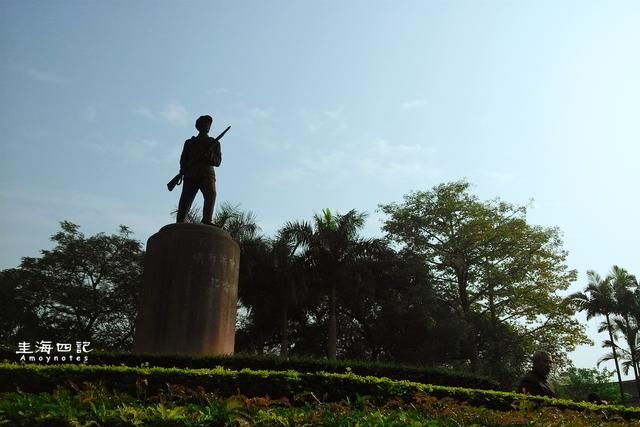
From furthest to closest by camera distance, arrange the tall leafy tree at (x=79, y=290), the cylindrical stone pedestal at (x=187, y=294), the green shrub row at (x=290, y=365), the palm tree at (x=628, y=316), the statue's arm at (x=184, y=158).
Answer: the palm tree at (x=628, y=316) < the tall leafy tree at (x=79, y=290) < the statue's arm at (x=184, y=158) < the cylindrical stone pedestal at (x=187, y=294) < the green shrub row at (x=290, y=365)

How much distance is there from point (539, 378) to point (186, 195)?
23.4ft

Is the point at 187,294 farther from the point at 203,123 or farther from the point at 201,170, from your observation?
the point at 203,123

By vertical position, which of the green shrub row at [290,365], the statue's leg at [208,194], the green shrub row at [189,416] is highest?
the statue's leg at [208,194]

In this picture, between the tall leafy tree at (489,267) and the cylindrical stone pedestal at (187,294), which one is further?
the tall leafy tree at (489,267)

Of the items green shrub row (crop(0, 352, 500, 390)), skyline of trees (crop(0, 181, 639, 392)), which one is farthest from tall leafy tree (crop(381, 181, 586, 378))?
green shrub row (crop(0, 352, 500, 390))

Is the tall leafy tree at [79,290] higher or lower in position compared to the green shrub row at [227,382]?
higher

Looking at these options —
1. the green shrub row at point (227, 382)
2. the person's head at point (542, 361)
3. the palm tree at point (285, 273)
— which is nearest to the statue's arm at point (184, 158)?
the green shrub row at point (227, 382)

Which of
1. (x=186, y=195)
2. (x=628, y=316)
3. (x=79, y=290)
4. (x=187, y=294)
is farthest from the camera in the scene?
(x=628, y=316)

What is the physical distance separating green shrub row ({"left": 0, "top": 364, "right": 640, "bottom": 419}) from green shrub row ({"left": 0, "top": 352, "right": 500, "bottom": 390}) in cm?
97

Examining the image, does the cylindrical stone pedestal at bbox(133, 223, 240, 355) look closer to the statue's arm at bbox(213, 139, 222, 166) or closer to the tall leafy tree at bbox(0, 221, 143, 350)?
the statue's arm at bbox(213, 139, 222, 166)

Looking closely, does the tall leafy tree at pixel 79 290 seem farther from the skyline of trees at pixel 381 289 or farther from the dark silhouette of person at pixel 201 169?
the dark silhouette of person at pixel 201 169

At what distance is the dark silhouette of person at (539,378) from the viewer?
336 inches

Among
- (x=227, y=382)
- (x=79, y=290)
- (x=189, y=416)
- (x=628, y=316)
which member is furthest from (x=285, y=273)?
(x=628, y=316)

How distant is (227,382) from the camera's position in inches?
256
